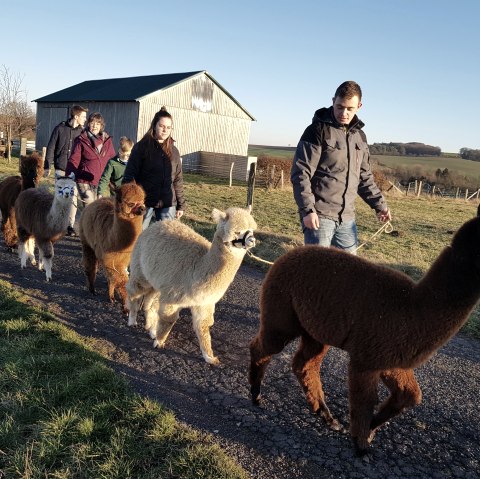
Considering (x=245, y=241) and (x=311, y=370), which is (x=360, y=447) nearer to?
(x=311, y=370)

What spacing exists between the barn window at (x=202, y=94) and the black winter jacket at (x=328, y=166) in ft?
96.1

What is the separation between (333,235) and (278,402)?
159 centimetres

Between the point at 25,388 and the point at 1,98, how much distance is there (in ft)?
95.8

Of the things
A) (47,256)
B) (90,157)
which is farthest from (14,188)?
(47,256)

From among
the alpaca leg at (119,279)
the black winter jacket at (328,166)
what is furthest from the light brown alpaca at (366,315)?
the alpaca leg at (119,279)

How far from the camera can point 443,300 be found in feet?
8.88

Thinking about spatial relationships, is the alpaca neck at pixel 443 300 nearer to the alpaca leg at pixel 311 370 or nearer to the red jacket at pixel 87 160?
the alpaca leg at pixel 311 370

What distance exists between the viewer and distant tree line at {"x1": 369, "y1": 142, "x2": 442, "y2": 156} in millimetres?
65625

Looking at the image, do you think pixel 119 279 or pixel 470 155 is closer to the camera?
pixel 119 279

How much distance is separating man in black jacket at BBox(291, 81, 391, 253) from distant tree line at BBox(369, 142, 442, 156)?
63298 mm

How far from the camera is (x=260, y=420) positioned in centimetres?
343

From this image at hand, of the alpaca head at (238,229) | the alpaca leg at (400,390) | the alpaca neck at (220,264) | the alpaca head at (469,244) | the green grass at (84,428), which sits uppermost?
the alpaca head at (469,244)

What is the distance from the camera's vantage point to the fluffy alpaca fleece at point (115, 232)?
5418 mm

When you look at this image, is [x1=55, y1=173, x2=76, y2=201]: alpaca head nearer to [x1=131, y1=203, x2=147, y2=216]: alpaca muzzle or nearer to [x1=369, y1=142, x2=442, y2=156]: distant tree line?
[x1=131, y1=203, x2=147, y2=216]: alpaca muzzle
